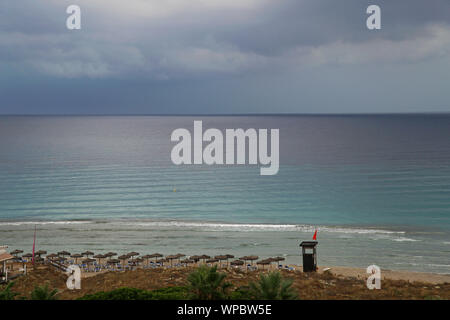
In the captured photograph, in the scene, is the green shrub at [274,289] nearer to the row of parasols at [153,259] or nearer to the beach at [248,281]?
the beach at [248,281]

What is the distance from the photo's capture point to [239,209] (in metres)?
47.7

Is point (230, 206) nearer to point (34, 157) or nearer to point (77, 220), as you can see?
point (77, 220)

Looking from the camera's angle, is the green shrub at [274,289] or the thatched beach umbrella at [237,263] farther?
the thatched beach umbrella at [237,263]

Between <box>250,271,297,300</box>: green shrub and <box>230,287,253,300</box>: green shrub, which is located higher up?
<box>250,271,297,300</box>: green shrub

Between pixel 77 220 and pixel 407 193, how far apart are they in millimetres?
40268

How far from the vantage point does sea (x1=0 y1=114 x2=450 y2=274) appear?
111 ft

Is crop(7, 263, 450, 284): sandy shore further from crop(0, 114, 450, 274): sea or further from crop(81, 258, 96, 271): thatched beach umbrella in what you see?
crop(0, 114, 450, 274): sea

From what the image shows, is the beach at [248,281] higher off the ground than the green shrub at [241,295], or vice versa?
the green shrub at [241,295]

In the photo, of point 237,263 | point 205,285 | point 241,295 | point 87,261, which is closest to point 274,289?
point 241,295

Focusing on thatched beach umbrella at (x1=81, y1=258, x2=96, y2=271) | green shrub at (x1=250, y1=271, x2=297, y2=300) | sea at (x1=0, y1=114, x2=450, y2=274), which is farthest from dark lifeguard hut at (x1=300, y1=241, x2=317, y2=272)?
thatched beach umbrella at (x1=81, y1=258, x2=96, y2=271)

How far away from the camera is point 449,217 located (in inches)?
1631

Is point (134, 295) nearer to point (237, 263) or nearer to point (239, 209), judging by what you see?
point (237, 263)

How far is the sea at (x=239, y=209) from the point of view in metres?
34.0

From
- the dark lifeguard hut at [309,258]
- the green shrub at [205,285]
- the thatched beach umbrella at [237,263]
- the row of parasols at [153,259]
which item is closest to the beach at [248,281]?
the dark lifeguard hut at [309,258]
